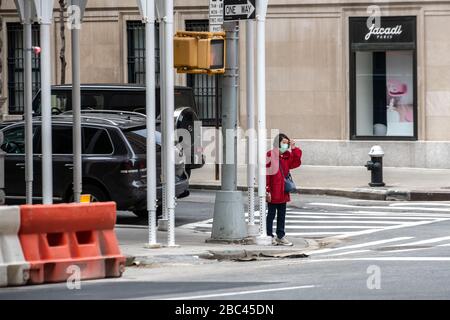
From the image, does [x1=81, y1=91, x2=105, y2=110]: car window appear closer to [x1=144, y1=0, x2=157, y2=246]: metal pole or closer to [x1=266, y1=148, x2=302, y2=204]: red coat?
[x1=266, y1=148, x2=302, y2=204]: red coat

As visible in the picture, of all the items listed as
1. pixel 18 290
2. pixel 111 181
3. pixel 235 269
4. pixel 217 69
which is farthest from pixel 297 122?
pixel 18 290

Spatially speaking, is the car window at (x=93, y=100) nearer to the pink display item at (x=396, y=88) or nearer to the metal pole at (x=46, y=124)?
the pink display item at (x=396, y=88)

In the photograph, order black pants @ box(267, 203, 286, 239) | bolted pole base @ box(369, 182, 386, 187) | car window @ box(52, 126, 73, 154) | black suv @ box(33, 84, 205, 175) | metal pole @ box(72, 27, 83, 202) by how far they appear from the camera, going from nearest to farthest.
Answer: metal pole @ box(72, 27, 83, 202), black pants @ box(267, 203, 286, 239), car window @ box(52, 126, 73, 154), bolted pole base @ box(369, 182, 386, 187), black suv @ box(33, 84, 205, 175)

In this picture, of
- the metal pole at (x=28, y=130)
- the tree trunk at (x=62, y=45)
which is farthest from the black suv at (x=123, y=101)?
the metal pole at (x=28, y=130)

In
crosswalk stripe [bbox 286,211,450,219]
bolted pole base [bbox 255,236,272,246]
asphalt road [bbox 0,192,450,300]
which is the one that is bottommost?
asphalt road [bbox 0,192,450,300]

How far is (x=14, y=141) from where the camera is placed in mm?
20656

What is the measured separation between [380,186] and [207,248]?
960 cm

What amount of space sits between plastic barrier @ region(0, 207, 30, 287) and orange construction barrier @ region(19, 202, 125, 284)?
7 cm

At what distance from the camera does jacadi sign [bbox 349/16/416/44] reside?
97.0 feet

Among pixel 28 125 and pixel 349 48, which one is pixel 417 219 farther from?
pixel 349 48

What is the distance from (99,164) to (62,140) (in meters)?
0.92

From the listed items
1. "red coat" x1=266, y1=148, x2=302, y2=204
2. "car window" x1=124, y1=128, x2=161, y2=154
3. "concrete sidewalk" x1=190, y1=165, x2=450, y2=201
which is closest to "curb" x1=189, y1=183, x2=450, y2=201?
"concrete sidewalk" x1=190, y1=165, x2=450, y2=201

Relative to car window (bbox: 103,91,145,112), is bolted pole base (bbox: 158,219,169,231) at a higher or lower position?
lower

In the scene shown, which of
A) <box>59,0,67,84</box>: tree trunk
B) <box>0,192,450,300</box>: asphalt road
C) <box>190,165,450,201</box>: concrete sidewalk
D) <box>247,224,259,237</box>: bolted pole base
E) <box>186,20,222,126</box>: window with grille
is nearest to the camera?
<box>0,192,450,300</box>: asphalt road
